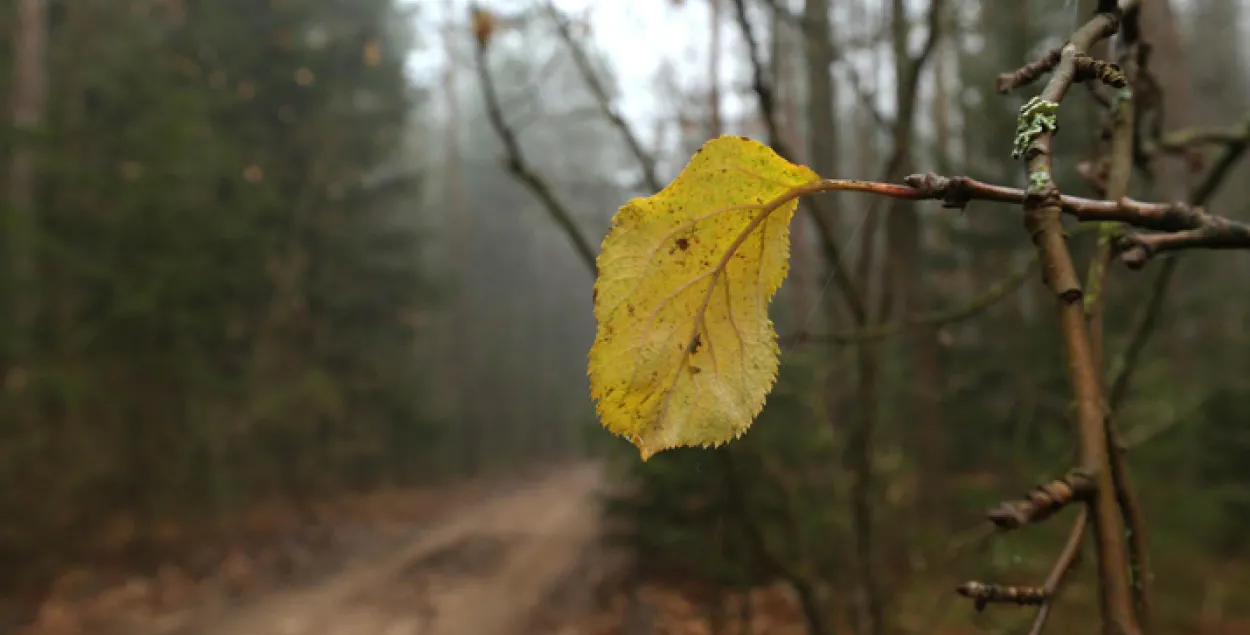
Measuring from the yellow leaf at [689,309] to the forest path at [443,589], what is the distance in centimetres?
630

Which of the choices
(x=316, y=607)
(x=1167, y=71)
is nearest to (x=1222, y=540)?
(x=1167, y=71)

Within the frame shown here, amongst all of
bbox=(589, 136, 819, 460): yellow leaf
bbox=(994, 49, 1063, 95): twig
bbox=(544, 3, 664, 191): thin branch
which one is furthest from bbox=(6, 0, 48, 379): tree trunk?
bbox=(994, 49, 1063, 95): twig

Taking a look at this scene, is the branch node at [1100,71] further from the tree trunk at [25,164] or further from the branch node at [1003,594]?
the tree trunk at [25,164]

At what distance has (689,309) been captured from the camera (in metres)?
0.51

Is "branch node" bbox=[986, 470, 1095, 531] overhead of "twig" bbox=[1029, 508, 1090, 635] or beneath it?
overhead

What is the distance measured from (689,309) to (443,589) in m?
7.91

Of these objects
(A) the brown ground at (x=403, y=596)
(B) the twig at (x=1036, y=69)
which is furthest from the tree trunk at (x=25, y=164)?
(B) the twig at (x=1036, y=69)

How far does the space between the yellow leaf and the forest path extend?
20.7ft

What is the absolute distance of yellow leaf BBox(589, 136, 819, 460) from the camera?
0.50 m

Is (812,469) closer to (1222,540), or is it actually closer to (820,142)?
(820,142)

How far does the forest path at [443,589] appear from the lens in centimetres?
650

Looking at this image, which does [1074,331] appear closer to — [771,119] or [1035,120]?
[1035,120]

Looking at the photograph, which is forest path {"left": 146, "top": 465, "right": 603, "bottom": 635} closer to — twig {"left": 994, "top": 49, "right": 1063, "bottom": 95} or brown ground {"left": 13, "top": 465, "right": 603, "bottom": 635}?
brown ground {"left": 13, "top": 465, "right": 603, "bottom": 635}

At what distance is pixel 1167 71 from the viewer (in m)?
10.1
